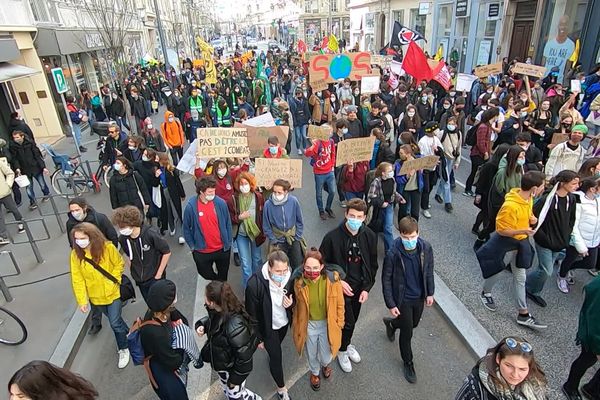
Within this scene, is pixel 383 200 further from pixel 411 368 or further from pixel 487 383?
pixel 487 383

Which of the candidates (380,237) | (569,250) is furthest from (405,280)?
(380,237)

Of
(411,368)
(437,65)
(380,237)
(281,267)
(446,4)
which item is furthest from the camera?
(446,4)

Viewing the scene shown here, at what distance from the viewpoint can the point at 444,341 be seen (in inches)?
184

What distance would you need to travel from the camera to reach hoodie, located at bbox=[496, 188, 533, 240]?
4527 millimetres

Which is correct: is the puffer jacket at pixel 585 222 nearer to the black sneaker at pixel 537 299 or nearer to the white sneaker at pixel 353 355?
the black sneaker at pixel 537 299

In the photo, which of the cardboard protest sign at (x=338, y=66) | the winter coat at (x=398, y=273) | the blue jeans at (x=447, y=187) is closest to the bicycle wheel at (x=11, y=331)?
the winter coat at (x=398, y=273)

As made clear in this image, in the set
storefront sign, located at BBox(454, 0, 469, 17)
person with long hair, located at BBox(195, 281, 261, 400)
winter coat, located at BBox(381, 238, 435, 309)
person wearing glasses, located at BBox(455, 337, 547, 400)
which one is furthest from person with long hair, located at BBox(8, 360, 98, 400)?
storefront sign, located at BBox(454, 0, 469, 17)

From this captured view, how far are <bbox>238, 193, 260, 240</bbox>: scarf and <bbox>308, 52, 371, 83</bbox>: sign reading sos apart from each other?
746cm

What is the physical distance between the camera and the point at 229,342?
3.09 metres

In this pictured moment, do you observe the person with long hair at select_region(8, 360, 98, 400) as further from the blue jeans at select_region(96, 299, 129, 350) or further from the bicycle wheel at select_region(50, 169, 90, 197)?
the bicycle wheel at select_region(50, 169, 90, 197)

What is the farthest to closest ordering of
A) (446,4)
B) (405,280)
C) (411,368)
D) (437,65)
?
(446,4) → (437,65) → (411,368) → (405,280)

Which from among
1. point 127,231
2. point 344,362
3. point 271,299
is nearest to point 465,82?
point 344,362

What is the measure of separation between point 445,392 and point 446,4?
91.8 ft

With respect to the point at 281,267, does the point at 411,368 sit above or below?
below
